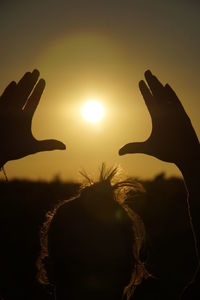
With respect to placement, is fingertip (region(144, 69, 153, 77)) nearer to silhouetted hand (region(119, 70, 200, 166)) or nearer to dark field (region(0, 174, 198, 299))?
silhouetted hand (region(119, 70, 200, 166))

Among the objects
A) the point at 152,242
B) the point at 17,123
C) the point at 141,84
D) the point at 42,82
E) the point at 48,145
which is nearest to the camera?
the point at 48,145

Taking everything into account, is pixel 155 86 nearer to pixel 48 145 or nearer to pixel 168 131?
pixel 168 131

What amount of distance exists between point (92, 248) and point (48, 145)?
0.63 m

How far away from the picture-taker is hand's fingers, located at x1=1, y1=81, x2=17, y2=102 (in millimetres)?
3980

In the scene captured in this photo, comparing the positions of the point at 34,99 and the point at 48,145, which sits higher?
the point at 34,99

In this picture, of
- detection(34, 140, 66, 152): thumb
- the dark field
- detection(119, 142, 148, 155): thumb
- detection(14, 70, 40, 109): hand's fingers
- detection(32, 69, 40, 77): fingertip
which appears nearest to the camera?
detection(34, 140, 66, 152): thumb

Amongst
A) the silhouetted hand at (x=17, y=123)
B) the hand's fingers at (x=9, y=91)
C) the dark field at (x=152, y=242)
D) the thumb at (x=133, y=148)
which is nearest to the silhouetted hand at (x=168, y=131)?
the thumb at (x=133, y=148)

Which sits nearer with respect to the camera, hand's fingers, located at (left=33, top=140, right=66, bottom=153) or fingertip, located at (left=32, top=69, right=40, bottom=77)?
hand's fingers, located at (left=33, top=140, right=66, bottom=153)

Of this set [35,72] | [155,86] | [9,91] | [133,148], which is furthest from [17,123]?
[155,86]

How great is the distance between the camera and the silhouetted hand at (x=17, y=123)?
3928 millimetres

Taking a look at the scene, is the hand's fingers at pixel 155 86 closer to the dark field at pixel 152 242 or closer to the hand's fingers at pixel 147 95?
the hand's fingers at pixel 147 95

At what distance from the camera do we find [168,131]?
403cm

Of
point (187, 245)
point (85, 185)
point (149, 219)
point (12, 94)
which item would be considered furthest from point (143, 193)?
point (149, 219)

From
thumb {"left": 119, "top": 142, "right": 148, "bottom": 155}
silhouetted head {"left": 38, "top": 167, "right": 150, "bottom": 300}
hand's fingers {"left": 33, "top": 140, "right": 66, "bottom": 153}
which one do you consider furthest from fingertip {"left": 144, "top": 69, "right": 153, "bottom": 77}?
silhouetted head {"left": 38, "top": 167, "right": 150, "bottom": 300}
